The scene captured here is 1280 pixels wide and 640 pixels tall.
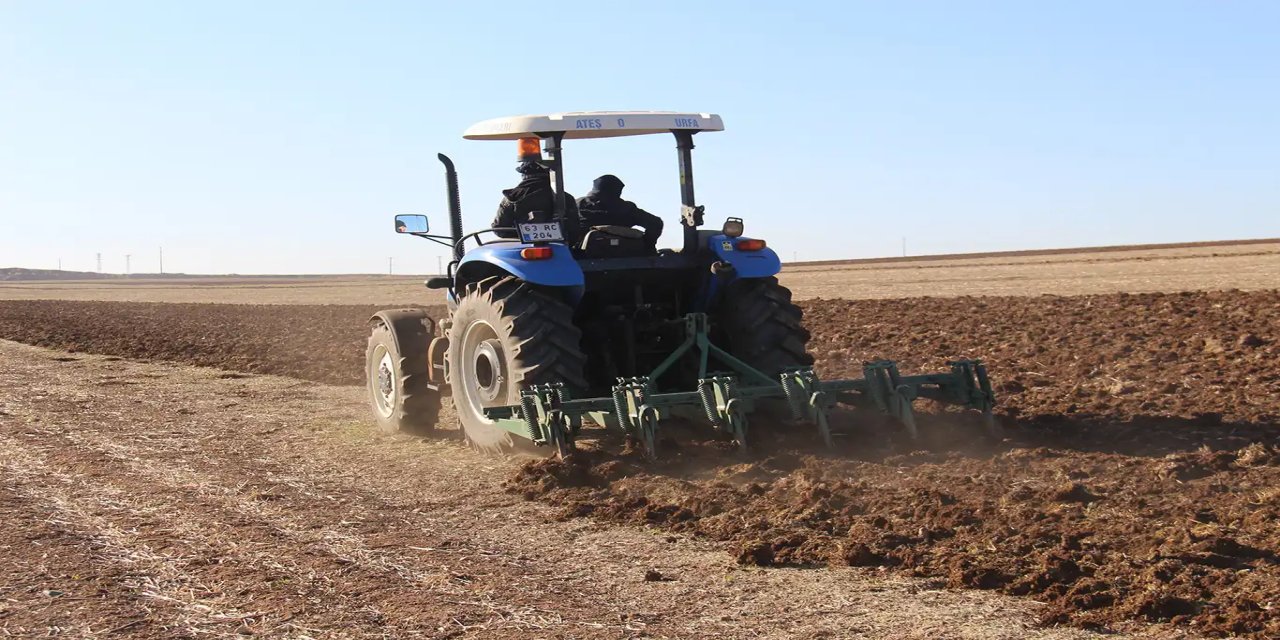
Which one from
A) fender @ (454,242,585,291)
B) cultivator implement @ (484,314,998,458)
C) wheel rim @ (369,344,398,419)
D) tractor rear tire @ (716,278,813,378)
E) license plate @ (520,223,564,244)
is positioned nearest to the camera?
cultivator implement @ (484,314,998,458)

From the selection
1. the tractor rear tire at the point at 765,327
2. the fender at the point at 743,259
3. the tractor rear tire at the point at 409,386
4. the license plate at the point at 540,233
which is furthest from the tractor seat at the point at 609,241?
the tractor rear tire at the point at 409,386

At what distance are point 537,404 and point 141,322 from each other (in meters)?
19.9

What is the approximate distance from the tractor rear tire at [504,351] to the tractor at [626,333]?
11 mm

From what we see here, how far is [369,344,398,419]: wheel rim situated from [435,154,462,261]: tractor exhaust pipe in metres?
1.15

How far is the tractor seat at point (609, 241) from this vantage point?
8742 millimetres

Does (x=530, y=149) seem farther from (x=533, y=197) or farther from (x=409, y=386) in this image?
(x=409, y=386)

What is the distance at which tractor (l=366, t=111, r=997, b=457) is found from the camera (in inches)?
304

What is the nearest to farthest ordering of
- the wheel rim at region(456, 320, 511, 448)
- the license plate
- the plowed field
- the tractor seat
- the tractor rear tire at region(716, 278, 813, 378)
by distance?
the plowed field < the license plate < the wheel rim at region(456, 320, 511, 448) < the tractor rear tire at region(716, 278, 813, 378) < the tractor seat

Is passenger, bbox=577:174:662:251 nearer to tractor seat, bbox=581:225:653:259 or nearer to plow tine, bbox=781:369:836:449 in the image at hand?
tractor seat, bbox=581:225:653:259

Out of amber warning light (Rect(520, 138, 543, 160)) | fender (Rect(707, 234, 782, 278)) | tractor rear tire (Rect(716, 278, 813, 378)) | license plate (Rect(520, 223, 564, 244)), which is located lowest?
tractor rear tire (Rect(716, 278, 813, 378))

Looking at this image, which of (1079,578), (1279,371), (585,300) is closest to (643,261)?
(585,300)

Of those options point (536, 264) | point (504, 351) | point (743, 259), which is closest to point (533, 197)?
point (536, 264)

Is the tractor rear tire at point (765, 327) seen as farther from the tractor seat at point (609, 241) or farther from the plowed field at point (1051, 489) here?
the tractor seat at point (609, 241)

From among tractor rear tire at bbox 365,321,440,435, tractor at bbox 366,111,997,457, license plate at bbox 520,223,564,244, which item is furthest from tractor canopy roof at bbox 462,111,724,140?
tractor rear tire at bbox 365,321,440,435
